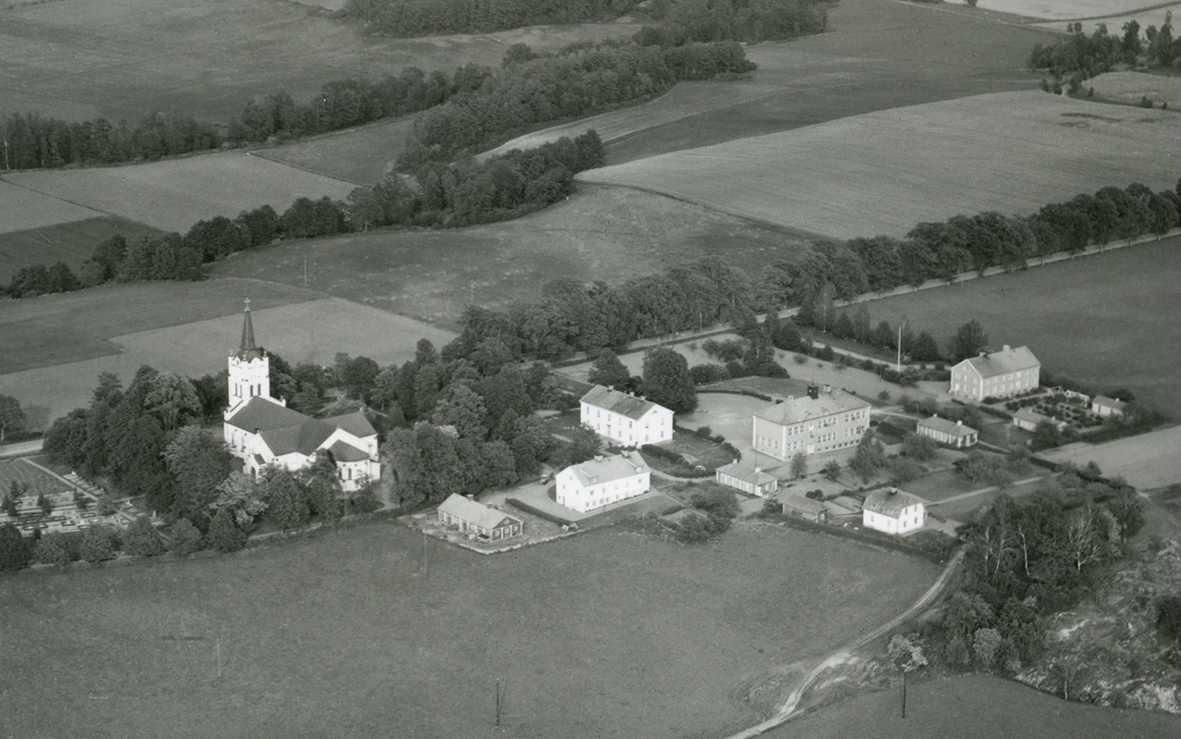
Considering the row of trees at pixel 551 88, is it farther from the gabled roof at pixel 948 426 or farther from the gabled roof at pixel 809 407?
the gabled roof at pixel 948 426

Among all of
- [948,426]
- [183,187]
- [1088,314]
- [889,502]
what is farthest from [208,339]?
[1088,314]

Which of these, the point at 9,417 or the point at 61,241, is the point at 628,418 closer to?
the point at 9,417

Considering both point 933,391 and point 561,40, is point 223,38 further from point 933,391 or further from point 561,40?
point 933,391

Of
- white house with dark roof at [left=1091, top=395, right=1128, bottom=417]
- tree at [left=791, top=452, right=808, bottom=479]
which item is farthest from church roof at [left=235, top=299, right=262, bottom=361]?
white house with dark roof at [left=1091, top=395, right=1128, bottom=417]

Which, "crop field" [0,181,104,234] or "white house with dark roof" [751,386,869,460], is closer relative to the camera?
"white house with dark roof" [751,386,869,460]

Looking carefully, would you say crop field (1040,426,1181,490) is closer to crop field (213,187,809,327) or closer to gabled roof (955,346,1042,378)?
gabled roof (955,346,1042,378)

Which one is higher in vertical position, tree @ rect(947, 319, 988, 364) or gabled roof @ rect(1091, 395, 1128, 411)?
tree @ rect(947, 319, 988, 364)

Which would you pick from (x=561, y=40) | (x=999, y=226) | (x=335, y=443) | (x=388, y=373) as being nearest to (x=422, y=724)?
(x=335, y=443)
